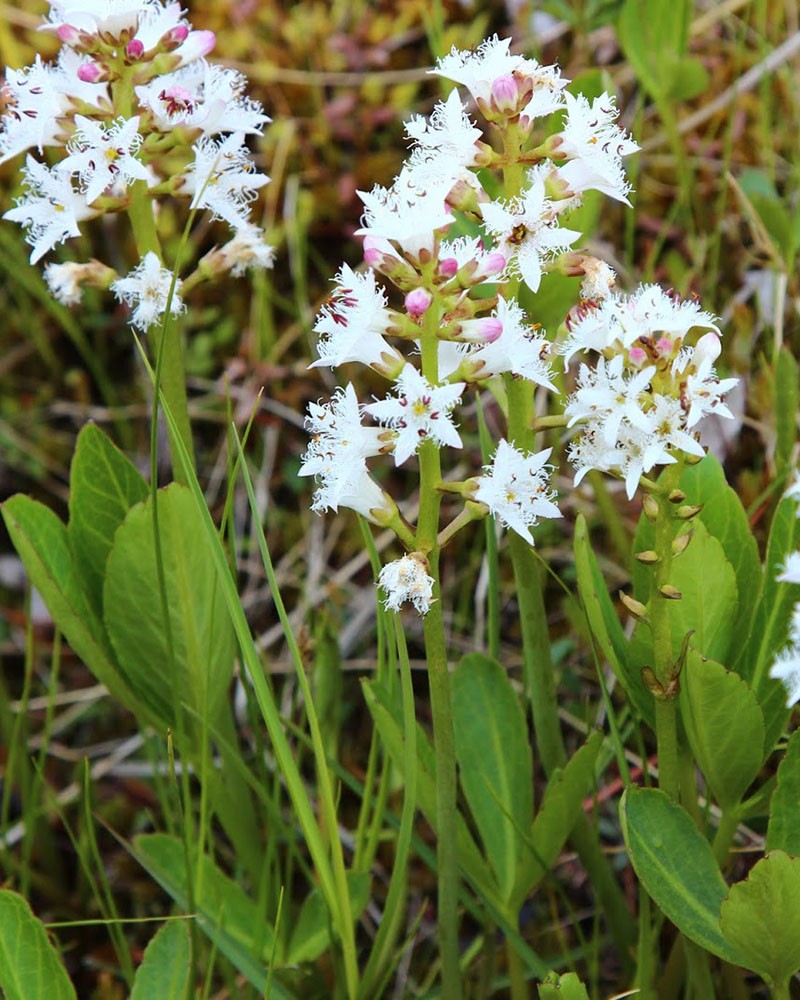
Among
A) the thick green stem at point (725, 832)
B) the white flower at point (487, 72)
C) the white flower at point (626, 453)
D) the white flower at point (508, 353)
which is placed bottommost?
the thick green stem at point (725, 832)

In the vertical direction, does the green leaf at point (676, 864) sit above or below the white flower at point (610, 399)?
below

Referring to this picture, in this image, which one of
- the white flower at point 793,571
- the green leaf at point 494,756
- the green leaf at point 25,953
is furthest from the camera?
the green leaf at point 494,756

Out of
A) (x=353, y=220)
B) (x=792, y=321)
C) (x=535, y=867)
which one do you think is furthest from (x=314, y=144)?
(x=535, y=867)

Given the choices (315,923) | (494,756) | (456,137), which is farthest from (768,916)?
(456,137)

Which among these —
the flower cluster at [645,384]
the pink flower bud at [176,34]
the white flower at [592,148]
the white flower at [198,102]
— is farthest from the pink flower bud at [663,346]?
the pink flower bud at [176,34]

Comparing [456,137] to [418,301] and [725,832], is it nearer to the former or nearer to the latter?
[418,301]

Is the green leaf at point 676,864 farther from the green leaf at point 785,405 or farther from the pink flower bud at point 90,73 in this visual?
the pink flower bud at point 90,73

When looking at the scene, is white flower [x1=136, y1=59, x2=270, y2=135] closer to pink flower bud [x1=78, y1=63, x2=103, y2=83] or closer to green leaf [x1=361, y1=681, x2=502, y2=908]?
pink flower bud [x1=78, y1=63, x2=103, y2=83]
